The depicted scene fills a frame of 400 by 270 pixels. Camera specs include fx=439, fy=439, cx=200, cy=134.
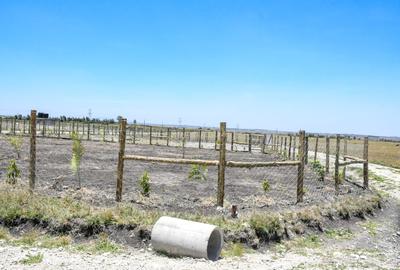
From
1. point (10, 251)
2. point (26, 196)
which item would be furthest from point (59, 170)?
point (10, 251)

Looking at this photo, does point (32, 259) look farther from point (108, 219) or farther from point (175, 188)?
point (175, 188)

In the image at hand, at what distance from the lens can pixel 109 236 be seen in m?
8.50

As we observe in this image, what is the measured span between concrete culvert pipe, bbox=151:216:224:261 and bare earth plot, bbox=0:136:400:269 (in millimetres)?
153

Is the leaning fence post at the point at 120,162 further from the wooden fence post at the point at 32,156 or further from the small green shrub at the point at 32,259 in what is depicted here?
the small green shrub at the point at 32,259

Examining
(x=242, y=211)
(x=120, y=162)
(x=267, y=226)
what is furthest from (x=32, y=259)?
(x=242, y=211)

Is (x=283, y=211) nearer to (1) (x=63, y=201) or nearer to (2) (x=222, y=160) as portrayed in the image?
(2) (x=222, y=160)

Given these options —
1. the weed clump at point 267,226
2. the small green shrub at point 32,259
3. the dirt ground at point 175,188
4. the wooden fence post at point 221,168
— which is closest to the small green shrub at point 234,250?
the weed clump at point 267,226

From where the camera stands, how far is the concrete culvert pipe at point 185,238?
7.39 metres

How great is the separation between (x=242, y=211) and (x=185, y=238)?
3.28 meters

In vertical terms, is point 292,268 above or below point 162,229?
below

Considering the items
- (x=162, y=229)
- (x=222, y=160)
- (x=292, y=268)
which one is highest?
(x=222, y=160)

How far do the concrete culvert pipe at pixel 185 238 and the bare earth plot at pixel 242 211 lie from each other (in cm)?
15

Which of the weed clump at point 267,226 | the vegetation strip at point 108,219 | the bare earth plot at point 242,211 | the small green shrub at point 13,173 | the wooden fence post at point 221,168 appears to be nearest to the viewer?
the bare earth plot at point 242,211

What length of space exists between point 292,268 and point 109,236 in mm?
3491
